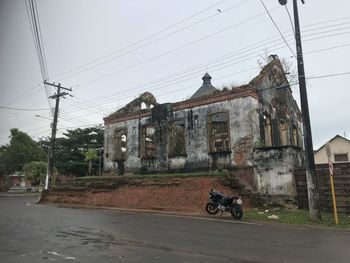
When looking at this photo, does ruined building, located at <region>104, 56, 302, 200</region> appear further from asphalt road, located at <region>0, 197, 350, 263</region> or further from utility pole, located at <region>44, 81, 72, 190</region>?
asphalt road, located at <region>0, 197, 350, 263</region>

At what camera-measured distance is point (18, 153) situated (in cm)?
5788

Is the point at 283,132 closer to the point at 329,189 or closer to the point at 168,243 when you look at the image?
the point at 329,189

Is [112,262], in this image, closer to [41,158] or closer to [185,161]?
[185,161]

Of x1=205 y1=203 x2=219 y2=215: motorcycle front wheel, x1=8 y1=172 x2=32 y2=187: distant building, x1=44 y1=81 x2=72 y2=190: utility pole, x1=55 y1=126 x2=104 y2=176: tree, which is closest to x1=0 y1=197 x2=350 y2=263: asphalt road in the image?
x1=205 y1=203 x2=219 y2=215: motorcycle front wheel

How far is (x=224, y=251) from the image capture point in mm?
8234

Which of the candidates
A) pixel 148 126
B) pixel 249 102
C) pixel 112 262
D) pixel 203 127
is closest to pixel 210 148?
pixel 203 127

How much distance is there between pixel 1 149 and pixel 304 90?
58.3 meters

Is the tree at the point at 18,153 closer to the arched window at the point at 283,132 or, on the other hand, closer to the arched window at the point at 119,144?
the arched window at the point at 119,144

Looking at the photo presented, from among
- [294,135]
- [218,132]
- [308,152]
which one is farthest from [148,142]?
[308,152]

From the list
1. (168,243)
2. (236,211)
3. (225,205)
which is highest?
(225,205)

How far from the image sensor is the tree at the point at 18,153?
58.1 metres

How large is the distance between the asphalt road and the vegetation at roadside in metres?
2.02

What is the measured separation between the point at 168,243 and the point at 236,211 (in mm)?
7073

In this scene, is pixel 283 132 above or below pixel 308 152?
above
